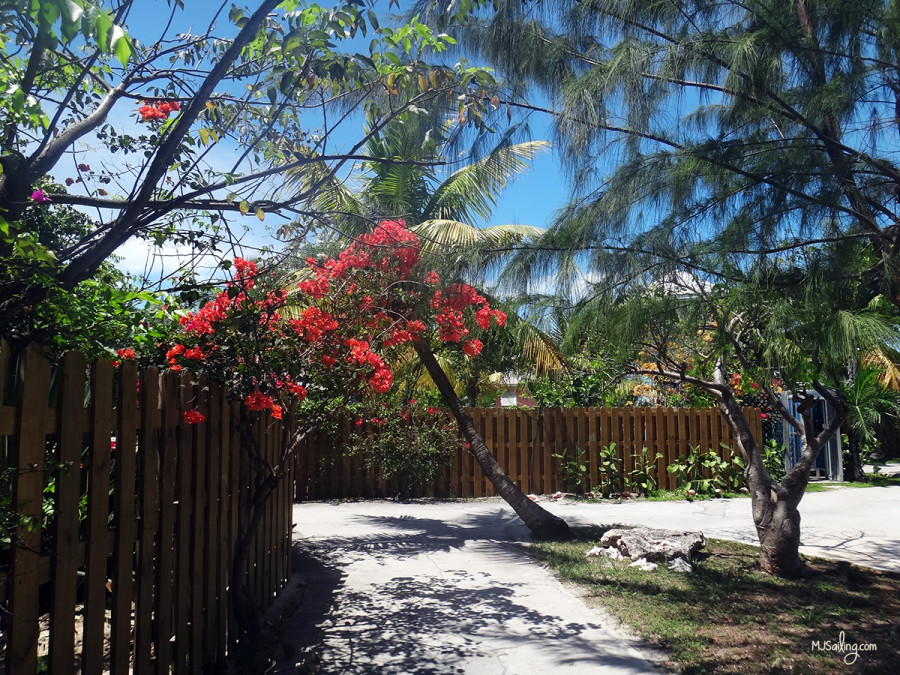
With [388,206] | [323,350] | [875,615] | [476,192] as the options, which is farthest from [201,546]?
[476,192]

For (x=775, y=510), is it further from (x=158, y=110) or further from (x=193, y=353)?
(x=158, y=110)

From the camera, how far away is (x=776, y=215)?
411cm

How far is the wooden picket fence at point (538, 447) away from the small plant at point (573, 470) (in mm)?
80

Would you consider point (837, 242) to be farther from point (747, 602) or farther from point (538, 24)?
point (747, 602)

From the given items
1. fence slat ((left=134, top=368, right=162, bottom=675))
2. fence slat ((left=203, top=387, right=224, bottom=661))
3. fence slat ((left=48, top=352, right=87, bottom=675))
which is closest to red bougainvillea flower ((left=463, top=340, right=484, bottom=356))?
fence slat ((left=203, top=387, right=224, bottom=661))

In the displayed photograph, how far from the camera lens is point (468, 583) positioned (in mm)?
6172

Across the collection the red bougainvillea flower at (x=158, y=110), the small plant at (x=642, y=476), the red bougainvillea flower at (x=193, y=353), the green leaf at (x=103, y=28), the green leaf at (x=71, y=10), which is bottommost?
the small plant at (x=642, y=476)

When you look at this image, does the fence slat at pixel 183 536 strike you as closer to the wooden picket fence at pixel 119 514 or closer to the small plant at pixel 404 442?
the wooden picket fence at pixel 119 514

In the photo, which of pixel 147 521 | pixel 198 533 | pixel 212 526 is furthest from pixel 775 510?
pixel 147 521

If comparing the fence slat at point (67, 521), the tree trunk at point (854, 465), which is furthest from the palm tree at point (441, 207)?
the tree trunk at point (854, 465)

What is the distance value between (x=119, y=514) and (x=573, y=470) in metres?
10.2

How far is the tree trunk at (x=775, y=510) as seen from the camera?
6.20 m

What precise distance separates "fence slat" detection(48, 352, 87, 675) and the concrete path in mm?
1912

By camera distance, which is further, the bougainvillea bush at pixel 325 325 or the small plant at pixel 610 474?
the small plant at pixel 610 474
